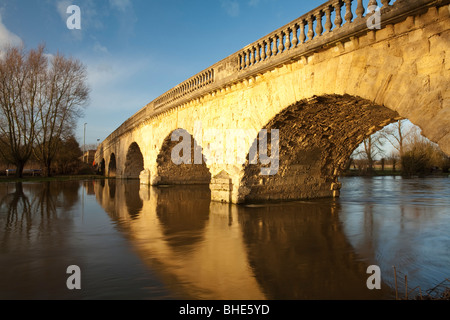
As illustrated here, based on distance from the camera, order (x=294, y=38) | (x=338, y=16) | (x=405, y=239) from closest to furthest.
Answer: (x=405, y=239) → (x=338, y=16) → (x=294, y=38)

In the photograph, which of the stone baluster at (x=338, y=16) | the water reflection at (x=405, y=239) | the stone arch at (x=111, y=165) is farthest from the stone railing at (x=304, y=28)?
the stone arch at (x=111, y=165)

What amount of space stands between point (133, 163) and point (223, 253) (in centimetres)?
2249

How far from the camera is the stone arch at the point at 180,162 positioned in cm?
1605

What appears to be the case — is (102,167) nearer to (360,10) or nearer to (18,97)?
(18,97)

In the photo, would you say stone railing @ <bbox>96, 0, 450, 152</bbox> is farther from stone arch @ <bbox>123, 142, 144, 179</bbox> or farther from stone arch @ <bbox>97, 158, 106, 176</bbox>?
stone arch @ <bbox>97, 158, 106, 176</bbox>

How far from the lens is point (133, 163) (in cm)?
2570

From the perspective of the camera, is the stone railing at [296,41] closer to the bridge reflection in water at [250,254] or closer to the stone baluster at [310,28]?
the stone baluster at [310,28]

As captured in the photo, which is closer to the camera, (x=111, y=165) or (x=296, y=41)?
(x=296, y=41)

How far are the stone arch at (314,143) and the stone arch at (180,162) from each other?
6.80 m
